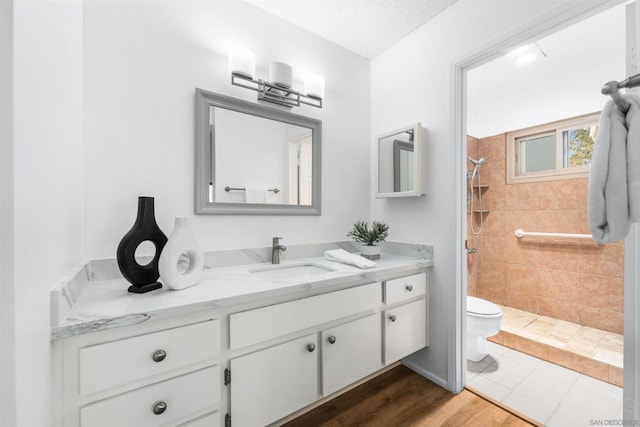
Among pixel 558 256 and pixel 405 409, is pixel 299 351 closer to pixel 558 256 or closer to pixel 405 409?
pixel 405 409

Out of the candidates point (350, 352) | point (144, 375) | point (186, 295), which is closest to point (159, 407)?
point (144, 375)

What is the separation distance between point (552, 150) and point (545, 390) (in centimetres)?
222

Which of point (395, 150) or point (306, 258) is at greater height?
point (395, 150)

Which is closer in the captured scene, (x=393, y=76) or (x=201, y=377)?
(x=201, y=377)

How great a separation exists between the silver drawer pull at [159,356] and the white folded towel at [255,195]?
35.1 inches

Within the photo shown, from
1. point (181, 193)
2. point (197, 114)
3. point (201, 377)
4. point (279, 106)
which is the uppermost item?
point (279, 106)

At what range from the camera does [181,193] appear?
4.55ft

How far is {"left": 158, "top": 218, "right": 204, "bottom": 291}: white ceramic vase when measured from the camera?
1.04m

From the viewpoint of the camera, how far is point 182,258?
1186 millimetres

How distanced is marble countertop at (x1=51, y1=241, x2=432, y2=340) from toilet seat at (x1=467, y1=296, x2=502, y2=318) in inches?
→ 33.5

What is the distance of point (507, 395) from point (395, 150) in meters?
1.68

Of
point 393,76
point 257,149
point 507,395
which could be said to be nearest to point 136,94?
point 257,149

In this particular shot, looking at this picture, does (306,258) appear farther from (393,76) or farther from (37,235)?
(393,76)

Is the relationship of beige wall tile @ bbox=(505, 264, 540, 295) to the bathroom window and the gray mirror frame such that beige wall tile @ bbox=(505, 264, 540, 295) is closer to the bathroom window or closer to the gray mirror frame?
the bathroom window
